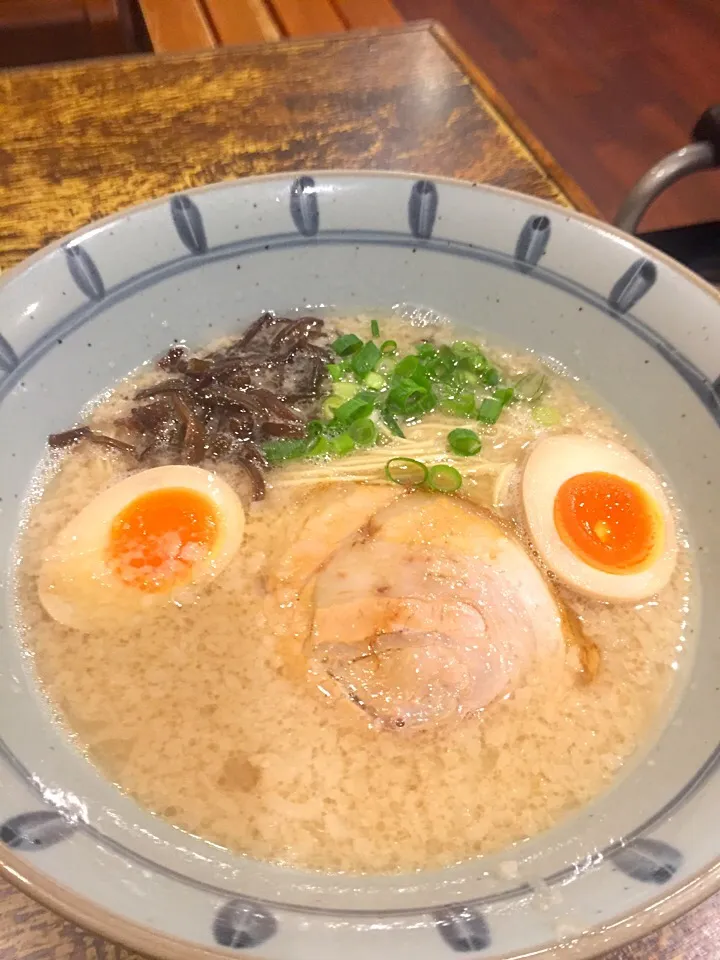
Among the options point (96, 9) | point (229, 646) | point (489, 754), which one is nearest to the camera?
point (489, 754)

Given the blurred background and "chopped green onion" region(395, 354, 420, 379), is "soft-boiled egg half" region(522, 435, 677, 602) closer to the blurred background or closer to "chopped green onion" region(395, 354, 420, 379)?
"chopped green onion" region(395, 354, 420, 379)

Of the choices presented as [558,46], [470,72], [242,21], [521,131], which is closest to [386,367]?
[521,131]

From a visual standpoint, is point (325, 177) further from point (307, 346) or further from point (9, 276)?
point (9, 276)

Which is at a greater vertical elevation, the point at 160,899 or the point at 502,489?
the point at 502,489

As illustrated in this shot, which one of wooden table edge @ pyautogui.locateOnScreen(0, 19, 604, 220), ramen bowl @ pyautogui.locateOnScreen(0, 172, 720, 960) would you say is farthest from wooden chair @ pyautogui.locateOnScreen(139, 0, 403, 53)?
ramen bowl @ pyautogui.locateOnScreen(0, 172, 720, 960)

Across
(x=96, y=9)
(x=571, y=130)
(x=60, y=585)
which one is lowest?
(x=60, y=585)

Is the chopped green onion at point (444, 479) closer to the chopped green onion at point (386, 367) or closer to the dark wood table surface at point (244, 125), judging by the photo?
the chopped green onion at point (386, 367)

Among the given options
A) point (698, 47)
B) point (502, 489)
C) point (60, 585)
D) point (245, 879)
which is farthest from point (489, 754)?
point (698, 47)

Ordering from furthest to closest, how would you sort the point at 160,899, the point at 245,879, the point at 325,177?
the point at 325,177 → the point at 245,879 → the point at 160,899
